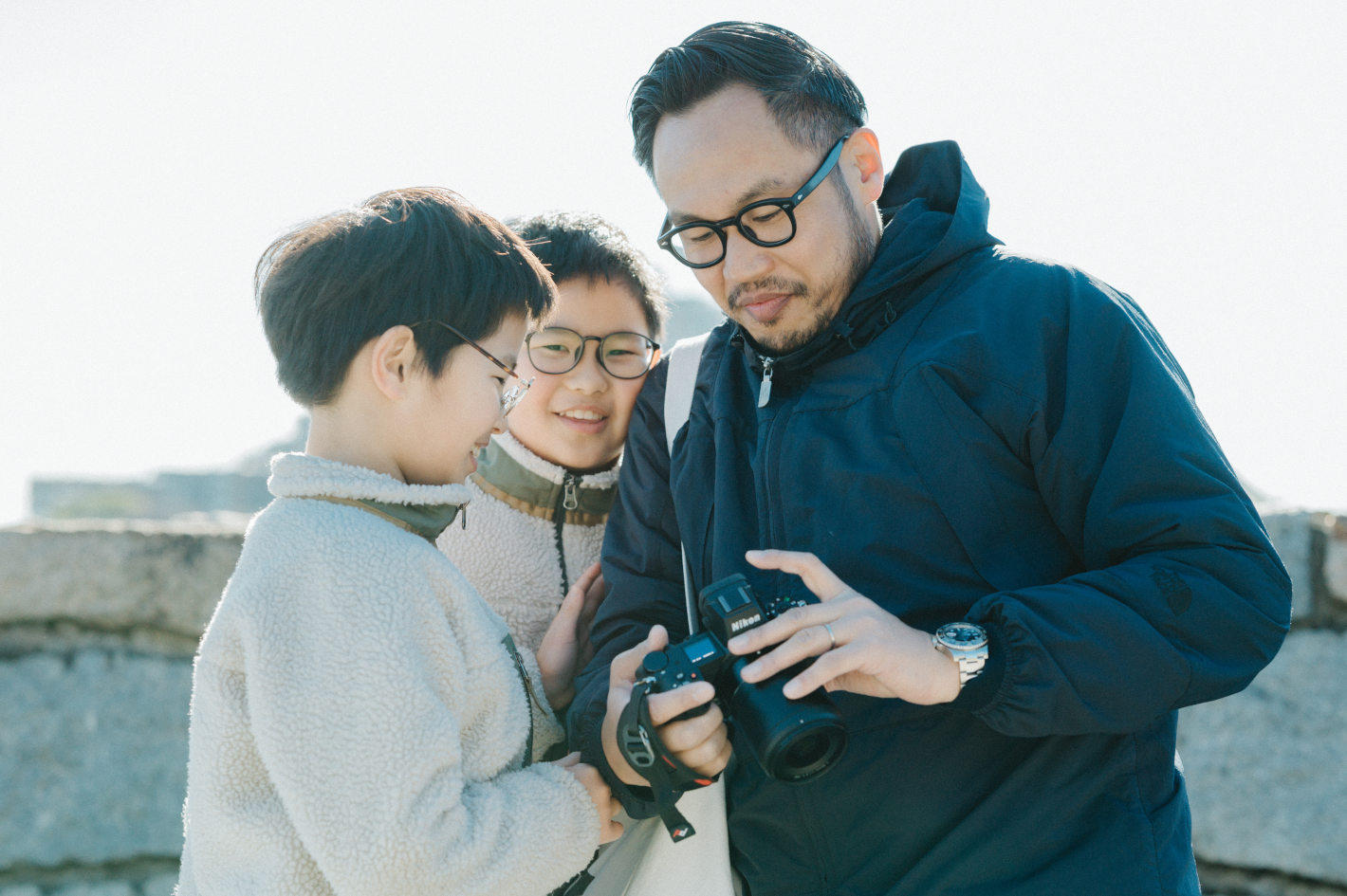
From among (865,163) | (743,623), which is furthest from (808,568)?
(865,163)

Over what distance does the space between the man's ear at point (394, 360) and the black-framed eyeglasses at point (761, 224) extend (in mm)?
641

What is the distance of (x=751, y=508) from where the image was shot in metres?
2.05

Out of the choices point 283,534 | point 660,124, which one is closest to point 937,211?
point 660,124

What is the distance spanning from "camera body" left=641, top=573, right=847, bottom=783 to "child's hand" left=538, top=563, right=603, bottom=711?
65 cm

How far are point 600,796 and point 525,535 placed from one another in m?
0.90

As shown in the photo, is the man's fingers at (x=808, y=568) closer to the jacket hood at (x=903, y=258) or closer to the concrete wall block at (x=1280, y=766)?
the jacket hood at (x=903, y=258)

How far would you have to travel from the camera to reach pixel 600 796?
5.97 ft

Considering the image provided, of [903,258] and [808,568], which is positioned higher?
[903,258]

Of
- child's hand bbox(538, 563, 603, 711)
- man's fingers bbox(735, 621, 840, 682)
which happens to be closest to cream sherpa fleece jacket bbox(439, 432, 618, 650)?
child's hand bbox(538, 563, 603, 711)

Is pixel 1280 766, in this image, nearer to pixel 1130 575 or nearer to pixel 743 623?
pixel 1130 575

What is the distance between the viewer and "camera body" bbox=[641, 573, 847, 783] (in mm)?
1521

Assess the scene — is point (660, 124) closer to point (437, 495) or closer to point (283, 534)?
point (437, 495)

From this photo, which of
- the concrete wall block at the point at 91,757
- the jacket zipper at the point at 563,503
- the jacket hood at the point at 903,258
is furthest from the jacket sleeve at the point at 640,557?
the concrete wall block at the point at 91,757

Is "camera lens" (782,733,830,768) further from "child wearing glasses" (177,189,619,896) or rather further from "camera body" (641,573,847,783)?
"child wearing glasses" (177,189,619,896)
